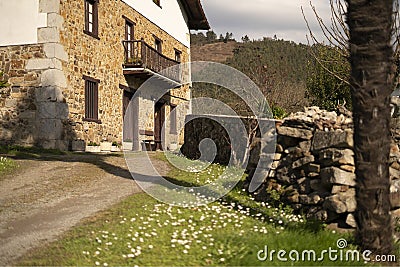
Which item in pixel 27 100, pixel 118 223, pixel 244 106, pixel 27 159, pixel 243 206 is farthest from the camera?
pixel 244 106

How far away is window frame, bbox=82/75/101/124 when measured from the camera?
16391 millimetres

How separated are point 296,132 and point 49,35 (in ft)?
31.0

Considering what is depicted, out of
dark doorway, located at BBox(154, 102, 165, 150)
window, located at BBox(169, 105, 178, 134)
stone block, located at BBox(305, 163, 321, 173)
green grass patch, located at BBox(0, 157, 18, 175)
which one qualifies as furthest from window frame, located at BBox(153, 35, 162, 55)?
stone block, located at BBox(305, 163, 321, 173)

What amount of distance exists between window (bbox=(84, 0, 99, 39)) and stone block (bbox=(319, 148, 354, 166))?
1146 cm

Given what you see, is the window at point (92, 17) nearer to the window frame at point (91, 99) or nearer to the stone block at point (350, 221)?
the window frame at point (91, 99)

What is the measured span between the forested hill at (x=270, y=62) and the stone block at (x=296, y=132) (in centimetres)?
793

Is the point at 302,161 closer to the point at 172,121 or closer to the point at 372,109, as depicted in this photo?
the point at 372,109

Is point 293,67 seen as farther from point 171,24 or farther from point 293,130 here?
point 293,130

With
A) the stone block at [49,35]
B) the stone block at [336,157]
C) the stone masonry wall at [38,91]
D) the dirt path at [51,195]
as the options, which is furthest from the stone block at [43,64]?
the stone block at [336,157]

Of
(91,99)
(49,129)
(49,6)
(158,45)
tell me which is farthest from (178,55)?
(49,129)

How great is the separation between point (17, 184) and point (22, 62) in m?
7.12

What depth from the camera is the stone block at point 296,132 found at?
8094 mm

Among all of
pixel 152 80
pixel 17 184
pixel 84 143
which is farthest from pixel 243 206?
pixel 152 80

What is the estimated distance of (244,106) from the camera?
55.2ft
